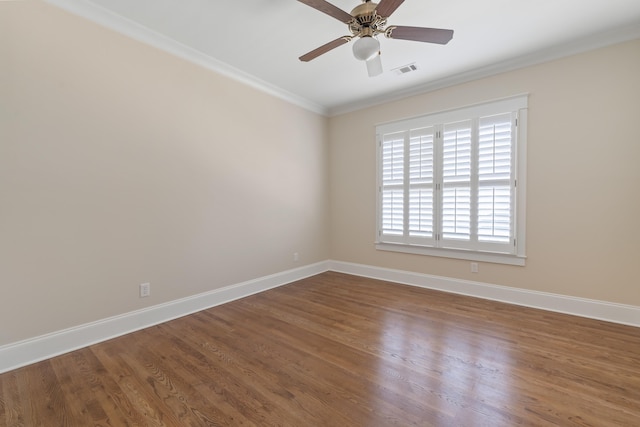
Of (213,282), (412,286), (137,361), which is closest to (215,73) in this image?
(213,282)

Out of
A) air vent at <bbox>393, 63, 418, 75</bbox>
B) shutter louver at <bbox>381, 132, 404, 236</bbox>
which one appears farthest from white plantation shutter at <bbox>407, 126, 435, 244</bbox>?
air vent at <bbox>393, 63, 418, 75</bbox>

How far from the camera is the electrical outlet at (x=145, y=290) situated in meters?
2.64

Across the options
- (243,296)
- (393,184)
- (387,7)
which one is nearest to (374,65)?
(387,7)

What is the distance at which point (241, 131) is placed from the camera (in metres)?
3.47

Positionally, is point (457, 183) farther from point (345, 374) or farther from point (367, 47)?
point (345, 374)

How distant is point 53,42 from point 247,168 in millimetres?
1968

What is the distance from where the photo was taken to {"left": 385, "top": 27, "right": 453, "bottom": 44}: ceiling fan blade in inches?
78.4

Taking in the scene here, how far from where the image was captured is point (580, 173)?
9.29 ft

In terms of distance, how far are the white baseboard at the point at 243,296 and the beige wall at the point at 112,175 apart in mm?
86

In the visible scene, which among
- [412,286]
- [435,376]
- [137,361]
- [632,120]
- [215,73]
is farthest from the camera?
[412,286]

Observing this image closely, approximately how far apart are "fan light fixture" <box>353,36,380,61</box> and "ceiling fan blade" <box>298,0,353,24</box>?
177mm

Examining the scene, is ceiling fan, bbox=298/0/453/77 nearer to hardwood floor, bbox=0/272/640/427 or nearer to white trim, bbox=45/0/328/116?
white trim, bbox=45/0/328/116

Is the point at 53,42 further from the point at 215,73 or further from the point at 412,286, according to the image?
the point at 412,286

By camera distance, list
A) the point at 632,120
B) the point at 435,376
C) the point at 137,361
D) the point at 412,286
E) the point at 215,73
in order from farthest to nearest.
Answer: the point at 412,286, the point at 215,73, the point at 632,120, the point at 137,361, the point at 435,376
